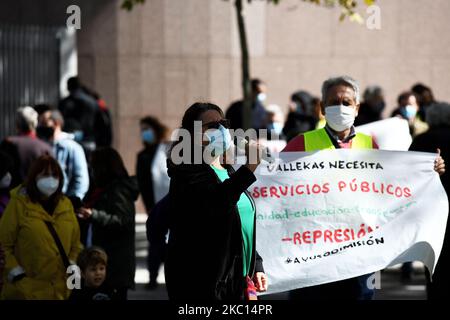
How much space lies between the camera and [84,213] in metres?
9.69

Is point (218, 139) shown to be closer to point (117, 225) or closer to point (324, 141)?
point (324, 141)

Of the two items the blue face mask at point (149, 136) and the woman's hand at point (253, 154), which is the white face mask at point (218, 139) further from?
the blue face mask at point (149, 136)

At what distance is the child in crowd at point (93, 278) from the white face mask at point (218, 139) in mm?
2604

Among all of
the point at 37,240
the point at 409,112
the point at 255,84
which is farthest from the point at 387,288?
the point at 37,240

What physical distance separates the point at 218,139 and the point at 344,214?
82.7 inches

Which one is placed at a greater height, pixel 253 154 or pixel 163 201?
pixel 253 154

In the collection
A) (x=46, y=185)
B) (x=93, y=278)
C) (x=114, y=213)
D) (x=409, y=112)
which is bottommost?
(x=93, y=278)

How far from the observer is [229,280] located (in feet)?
20.9

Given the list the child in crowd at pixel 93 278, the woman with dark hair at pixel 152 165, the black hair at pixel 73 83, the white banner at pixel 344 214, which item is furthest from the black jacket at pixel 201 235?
the black hair at pixel 73 83

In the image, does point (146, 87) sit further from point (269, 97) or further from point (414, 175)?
point (414, 175)

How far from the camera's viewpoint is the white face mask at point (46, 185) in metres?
9.19

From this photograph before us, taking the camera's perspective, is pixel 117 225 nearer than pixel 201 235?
No

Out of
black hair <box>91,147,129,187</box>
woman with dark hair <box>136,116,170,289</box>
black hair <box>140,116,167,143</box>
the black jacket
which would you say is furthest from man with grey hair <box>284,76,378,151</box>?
black hair <box>140,116,167,143</box>
